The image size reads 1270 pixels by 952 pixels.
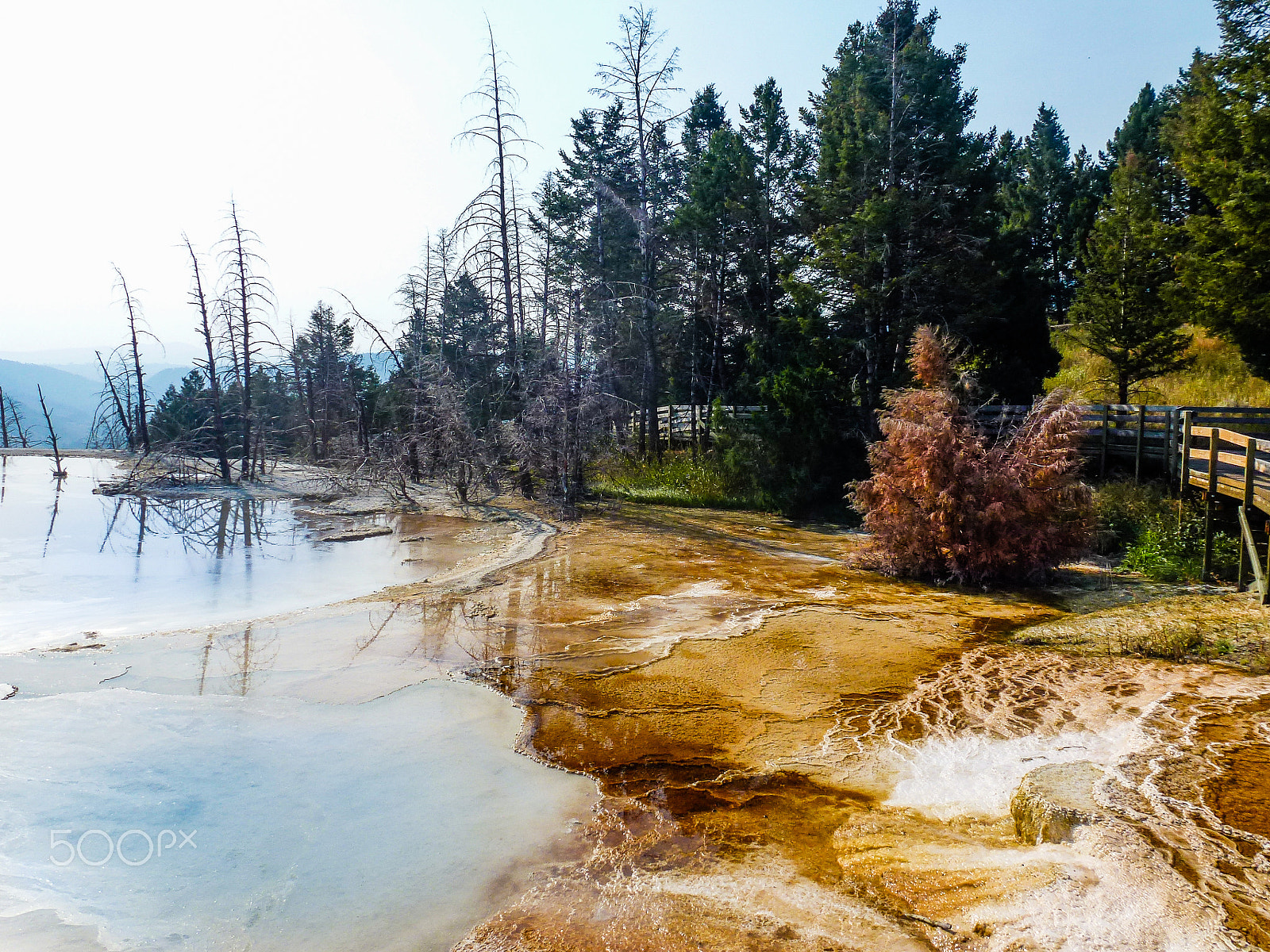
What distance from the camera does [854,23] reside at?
86.2ft

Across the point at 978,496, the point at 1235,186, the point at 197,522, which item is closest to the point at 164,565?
the point at 197,522

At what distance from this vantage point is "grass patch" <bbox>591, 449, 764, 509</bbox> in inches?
754

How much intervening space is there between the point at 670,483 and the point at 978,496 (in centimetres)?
1006

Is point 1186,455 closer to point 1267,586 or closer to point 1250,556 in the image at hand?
point 1250,556

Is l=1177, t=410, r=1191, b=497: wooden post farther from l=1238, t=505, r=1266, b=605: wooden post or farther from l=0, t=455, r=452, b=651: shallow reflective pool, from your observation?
l=0, t=455, r=452, b=651: shallow reflective pool

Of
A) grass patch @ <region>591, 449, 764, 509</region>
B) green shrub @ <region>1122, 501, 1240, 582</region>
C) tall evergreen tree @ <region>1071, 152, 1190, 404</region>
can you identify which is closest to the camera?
green shrub @ <region>1122, 501, 1240, 582</region>

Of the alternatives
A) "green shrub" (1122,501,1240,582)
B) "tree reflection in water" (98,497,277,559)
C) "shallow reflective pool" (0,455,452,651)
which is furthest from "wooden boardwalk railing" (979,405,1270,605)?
"tree reflection in water" (98,497,277,559)

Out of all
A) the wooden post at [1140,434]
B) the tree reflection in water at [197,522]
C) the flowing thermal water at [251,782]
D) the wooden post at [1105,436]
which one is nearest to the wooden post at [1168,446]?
the wooden post at [1140,434]

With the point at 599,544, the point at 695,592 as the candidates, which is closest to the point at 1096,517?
the point at 695,592

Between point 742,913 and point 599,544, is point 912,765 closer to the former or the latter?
point 742,913

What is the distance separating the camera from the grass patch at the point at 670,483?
19.2 metres

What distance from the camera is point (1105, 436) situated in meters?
16.0

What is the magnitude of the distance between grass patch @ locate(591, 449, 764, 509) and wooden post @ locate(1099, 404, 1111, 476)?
7.38 meters

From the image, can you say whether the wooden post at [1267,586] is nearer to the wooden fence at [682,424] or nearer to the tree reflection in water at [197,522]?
the wooden fence at [682,424]
